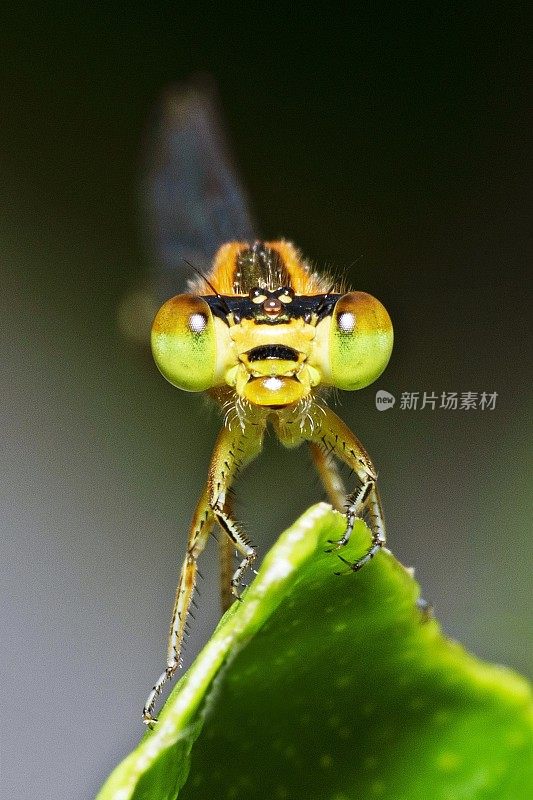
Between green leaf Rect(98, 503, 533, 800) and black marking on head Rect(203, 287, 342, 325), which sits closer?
green leaf Rect(98, 503, 533, 800)

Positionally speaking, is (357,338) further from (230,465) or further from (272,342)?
(230,465)

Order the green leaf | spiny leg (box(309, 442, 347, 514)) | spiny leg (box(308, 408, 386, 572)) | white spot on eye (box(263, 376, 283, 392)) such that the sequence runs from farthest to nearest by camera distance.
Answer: spiny leg (box(309, 442, 347, 514)) → white spot on eye (box(263, 376, 283, 392)) → spiny leg (box(308, 408, 386, 572)) → the green leaf

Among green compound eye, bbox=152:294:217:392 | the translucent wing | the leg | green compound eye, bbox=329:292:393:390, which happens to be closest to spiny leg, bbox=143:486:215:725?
the leg

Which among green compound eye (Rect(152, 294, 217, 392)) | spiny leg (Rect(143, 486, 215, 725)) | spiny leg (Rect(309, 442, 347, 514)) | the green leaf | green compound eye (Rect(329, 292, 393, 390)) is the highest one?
spiny leg (Rect(309, 442, 347, 514))

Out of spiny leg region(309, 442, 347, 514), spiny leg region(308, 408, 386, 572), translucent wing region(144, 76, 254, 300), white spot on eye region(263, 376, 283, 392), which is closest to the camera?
spiny leg region(308, 408, 386, 572)

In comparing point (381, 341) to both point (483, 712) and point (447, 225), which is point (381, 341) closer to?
point (483, 712)

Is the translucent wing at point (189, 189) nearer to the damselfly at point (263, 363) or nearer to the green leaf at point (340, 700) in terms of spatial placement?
the damselfly at point (263, 363)

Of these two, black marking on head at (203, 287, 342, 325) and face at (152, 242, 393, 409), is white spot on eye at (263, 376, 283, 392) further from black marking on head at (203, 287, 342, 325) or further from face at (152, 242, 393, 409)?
black marking on head at (203, 287, 342, 325)
